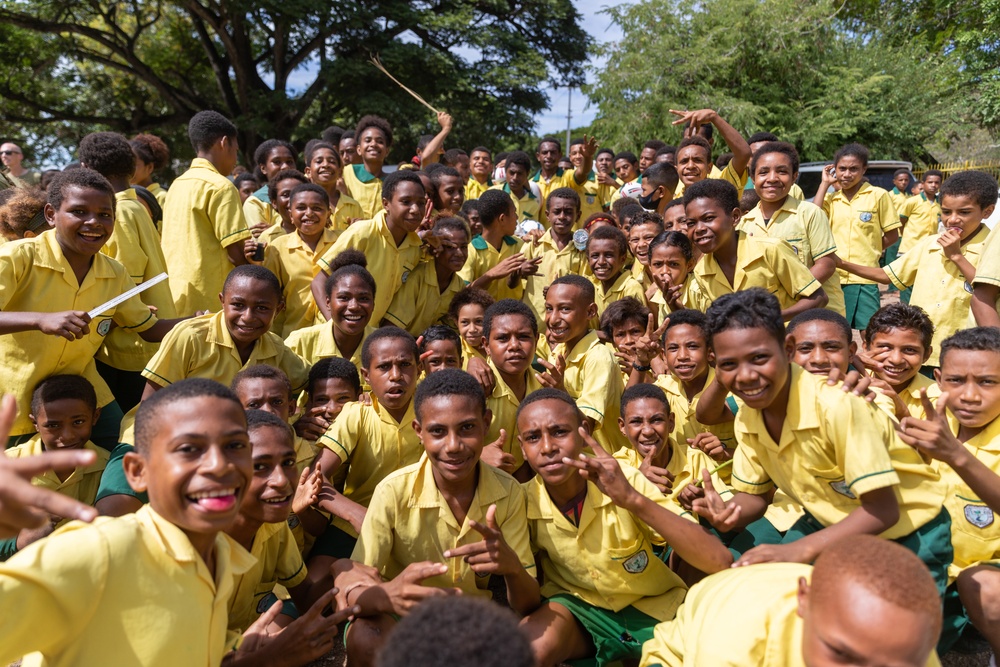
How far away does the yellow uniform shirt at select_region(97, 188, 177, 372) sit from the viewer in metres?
3.82

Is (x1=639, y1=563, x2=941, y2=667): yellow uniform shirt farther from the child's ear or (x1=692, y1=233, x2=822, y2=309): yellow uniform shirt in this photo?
(x1=692, y1=233, x2=822, y2=309): yellow uniform shirt

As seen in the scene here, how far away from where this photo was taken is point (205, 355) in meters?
3.52

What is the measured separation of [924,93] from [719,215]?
1817 centimetres

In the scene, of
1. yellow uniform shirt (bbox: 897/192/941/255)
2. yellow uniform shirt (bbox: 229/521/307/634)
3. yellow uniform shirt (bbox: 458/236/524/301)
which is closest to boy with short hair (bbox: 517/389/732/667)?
yellow uniform shirt (bbox: 229/521/307/634)

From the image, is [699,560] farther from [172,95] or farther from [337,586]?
[172,95]

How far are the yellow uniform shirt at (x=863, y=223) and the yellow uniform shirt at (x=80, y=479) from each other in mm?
5992

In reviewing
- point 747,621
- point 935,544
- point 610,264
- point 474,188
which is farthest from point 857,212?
point 747,621

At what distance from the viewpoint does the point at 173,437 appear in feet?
5.98

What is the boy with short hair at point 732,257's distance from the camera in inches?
159

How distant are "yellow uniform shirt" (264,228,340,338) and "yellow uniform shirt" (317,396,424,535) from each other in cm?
162

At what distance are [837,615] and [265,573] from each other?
207 centimetres

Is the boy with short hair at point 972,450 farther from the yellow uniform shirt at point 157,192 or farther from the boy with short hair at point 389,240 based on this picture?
the yellow uniform shirt at point 157,192

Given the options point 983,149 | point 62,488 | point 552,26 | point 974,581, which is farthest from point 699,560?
point 983,149

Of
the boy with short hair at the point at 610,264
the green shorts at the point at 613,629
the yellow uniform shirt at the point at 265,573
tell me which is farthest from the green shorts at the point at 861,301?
the yellow uniform shirt at the point at 265,573
